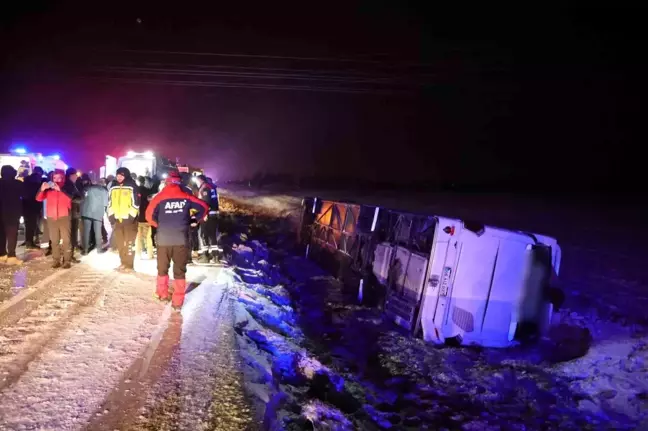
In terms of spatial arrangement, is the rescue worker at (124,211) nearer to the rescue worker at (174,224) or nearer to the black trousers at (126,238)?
the black trousers at (126,238)

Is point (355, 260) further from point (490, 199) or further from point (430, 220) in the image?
point (490, 199)

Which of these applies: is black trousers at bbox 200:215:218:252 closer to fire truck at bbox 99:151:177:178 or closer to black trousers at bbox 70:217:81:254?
black trousers at bbox 70:217:81:254

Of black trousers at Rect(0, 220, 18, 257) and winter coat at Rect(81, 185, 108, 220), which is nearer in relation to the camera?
black trousers at Rect(0, 220, 18, 257)

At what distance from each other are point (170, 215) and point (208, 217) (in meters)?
4.34

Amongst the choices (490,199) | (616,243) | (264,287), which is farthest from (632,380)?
(490,199)

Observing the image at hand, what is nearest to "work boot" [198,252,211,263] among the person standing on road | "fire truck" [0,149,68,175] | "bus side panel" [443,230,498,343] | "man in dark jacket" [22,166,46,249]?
the person standing on road

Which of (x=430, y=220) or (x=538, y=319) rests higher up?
(x=430, y=220)

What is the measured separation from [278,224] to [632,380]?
18.1 m

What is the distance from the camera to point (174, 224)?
20.7 ft

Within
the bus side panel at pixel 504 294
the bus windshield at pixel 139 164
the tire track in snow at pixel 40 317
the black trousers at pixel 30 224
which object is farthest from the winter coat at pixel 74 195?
the bus side panel at pixel 504 294

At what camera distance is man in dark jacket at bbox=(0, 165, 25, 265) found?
29.1 ft

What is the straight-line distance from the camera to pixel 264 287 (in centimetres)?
911

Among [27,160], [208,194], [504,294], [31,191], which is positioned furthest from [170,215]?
[27,160]

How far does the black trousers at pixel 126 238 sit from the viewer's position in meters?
8.28
